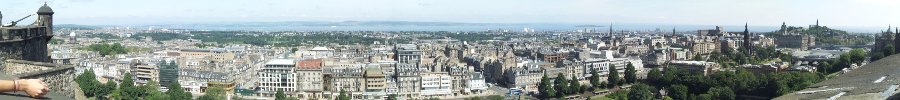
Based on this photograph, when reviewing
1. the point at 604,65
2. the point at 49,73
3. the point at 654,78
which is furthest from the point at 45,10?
the point at 604,65

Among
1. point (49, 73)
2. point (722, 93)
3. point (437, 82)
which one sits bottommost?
point (437, 82)

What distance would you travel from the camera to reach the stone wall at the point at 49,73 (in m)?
6.26

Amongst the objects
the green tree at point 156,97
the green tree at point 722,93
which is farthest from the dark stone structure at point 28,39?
the green tree at point 722,93

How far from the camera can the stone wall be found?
6.26 meters

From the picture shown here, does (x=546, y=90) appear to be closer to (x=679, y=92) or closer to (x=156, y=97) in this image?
(x=679, y=92)

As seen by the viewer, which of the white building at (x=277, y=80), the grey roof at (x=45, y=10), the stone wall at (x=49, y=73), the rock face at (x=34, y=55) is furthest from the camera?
the white building at (x=277, y=80)

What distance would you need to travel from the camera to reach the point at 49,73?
6.35m

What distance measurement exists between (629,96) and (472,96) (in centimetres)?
709

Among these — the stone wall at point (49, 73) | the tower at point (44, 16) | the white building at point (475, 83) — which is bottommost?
the white building at point (475, 83)

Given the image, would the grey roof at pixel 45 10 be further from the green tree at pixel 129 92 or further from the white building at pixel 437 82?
the white building at pixel 437 82

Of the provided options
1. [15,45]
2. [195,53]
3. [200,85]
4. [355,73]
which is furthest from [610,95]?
[195,53]

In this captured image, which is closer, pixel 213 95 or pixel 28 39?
pixel 28 39

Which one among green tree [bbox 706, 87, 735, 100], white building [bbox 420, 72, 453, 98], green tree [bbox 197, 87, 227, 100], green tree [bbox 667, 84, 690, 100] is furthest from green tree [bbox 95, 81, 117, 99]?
green tree [bbox 706, 87, 735, 100]

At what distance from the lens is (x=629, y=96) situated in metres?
28.0
